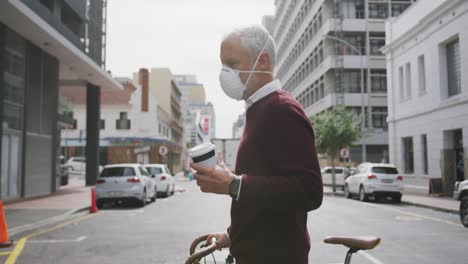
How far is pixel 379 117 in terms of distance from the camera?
45062 millimetres

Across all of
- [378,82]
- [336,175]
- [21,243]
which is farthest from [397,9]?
[21,243]

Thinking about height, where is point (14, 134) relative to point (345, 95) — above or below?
below

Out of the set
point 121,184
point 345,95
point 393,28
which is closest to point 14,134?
point 121,184

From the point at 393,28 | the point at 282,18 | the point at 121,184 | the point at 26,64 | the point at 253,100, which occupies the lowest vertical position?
the point at 121,184

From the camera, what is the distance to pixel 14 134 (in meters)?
18.4

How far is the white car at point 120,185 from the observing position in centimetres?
1730

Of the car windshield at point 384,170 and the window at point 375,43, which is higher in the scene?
the window at point 375,43

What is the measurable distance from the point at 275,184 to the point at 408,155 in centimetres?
2729

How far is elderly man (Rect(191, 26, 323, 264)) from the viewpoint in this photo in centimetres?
190

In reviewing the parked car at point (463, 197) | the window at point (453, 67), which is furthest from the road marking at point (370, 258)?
the window at point (453, 67)

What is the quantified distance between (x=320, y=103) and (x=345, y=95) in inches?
166

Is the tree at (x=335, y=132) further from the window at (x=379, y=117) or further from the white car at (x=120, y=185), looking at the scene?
the white car at (x=120, y=185)

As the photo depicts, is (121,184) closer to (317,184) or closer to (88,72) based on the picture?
(88,72)

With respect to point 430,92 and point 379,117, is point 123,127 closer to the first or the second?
point 379,117
